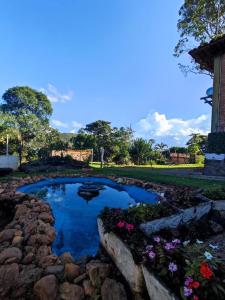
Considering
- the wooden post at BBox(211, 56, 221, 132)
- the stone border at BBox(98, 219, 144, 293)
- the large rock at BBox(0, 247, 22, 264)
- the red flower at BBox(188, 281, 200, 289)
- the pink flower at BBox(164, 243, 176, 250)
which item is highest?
the wooden post at BBox(211, 56, 221, 132)

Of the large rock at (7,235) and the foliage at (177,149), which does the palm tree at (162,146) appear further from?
the large rock at (7,235)

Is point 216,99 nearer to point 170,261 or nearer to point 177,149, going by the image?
point 170,261

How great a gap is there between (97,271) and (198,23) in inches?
688

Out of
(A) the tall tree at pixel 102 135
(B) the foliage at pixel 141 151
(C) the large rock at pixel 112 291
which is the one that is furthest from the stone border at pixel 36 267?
(A) the tall tree at pixel 102 135

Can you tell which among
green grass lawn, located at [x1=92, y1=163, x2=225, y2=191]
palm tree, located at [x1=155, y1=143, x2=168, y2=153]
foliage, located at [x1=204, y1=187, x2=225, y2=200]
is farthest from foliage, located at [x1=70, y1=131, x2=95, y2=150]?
foliage, located at [x1=204, y1=187, x2=225, y2=200]

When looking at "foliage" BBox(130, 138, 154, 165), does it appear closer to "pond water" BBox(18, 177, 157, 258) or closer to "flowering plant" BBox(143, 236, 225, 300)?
"pond water" BBox(18, 177, 157, 258)

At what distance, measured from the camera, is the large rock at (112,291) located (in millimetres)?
2660

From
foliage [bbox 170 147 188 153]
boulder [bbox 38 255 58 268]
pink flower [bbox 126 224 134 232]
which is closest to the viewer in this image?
pink flower [bbox 126 224 134 232]

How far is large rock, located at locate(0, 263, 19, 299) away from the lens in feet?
9.48

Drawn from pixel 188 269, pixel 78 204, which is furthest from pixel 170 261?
pixel 78 204

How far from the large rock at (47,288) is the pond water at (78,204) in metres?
1.06

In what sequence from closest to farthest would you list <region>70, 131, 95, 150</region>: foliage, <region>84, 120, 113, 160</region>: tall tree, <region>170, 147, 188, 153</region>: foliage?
<region>84, 120, 113, 160</region>: tall tree < <region>70, 131, 95, 150</region>: foliage < <region>170, 147, 188, 153</region>: foliage

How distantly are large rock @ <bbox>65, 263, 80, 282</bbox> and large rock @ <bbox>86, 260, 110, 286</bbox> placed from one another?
0.16 meters

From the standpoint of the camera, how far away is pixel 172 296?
6.41 ft
